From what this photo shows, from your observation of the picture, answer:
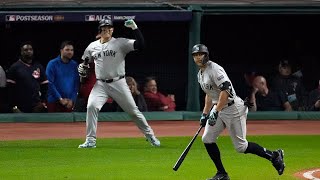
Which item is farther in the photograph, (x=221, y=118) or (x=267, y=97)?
(x=267, y=97)

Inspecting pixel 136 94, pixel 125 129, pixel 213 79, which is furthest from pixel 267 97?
pixel 213 79

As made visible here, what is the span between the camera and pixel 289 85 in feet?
53.9

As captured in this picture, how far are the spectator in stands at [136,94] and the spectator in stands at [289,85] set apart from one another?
96.0 inches

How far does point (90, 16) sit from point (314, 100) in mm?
4421

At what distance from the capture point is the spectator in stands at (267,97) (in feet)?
54.1

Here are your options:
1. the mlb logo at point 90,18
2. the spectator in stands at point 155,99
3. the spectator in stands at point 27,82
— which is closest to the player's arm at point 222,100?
the spectator in stands at point 27,82

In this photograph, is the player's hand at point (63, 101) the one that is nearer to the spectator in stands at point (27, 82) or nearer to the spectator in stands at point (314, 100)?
the spectator in stands at point (27, 82)

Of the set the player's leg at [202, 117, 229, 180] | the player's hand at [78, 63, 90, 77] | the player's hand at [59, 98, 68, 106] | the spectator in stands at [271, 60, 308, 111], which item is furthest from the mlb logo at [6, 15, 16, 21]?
the player's leg at [202, 117, 229, 180]

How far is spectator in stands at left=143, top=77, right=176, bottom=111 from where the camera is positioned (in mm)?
16266

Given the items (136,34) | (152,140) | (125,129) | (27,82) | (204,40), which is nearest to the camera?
(136,34)

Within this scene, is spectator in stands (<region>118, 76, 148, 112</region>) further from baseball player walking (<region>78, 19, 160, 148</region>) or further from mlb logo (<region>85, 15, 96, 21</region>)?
baseball player walking (<region>78, 19, 160, 148</region>)

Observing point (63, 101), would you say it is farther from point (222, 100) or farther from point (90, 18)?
point (222, 100)

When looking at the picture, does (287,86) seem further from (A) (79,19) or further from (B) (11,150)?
(B) (11,150)

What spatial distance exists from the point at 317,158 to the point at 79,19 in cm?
649
